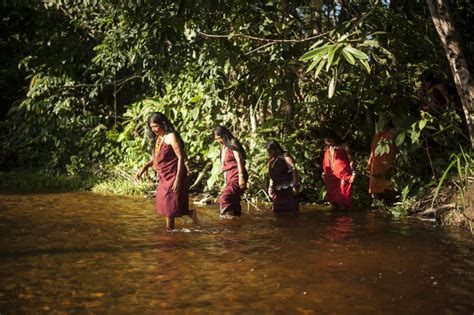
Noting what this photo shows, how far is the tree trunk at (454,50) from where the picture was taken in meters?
7.72

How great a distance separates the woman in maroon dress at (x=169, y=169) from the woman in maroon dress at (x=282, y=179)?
1.99m

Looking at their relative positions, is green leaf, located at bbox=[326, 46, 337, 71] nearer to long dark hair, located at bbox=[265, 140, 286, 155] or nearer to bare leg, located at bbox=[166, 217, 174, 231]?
bare leg, located at bbox=[166, 217, 174, 231]

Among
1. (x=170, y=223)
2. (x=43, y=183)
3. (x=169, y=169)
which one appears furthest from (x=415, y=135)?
(x=43, y=183)

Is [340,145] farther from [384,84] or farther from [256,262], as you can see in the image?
[256,262]

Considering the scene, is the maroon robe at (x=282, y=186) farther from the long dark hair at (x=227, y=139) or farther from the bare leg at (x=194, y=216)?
the bare leg at (x=194, y=216)

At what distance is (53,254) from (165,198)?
5.75 ft

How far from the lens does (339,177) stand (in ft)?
31.5

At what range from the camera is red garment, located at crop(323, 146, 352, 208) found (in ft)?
31.4

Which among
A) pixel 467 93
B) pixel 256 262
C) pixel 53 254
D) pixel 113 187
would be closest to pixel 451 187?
pixel 467 93

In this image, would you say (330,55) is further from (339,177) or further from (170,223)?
(339,177)

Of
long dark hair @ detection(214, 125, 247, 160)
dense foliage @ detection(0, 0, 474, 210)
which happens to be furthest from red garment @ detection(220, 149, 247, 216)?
dense foliage @ detection(0, 0, 474, 210)

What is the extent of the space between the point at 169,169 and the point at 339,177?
3030 millimetres

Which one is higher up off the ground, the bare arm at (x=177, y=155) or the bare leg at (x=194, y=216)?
the bare arm at (x=177, y=155)

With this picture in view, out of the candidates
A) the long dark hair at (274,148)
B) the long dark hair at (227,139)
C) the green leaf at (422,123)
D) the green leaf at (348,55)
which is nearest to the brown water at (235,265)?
the long dark hair at (227,139)
